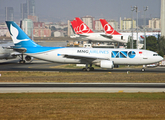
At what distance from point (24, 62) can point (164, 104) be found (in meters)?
47.0

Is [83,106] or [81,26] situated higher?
[81,26]

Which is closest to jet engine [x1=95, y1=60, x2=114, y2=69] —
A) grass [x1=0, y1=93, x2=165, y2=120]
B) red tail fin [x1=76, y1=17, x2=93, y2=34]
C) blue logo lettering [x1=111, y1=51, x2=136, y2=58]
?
blue logo lettering [x1=111, y1=51, x2=136, y2=58]

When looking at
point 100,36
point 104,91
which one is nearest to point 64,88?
point 104,91

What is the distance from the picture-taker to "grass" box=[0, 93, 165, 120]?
1662cm

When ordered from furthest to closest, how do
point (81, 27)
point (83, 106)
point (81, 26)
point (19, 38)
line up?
point (81, 27), point (81, 26), point (19, 38), point (83, 106)

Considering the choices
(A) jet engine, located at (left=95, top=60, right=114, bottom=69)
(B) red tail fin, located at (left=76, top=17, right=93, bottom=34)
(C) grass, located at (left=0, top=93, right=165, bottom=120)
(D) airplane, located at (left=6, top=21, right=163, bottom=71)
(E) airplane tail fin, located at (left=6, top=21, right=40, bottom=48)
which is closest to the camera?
(C) grass, located at (left=0, top=93, right=165, bottom=120)

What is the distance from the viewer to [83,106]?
19141 millimetres

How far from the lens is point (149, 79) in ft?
114

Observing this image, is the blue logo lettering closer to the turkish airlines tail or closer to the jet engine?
the jet engine

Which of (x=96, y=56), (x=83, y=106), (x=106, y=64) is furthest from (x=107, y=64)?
(x=83, y=106)

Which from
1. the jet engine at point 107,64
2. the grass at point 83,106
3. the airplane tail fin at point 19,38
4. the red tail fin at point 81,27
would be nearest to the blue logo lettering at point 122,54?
the jet engine at point 107,64

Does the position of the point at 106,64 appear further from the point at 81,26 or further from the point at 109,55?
the point at 81,26

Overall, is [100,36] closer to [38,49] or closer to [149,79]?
[38,49]

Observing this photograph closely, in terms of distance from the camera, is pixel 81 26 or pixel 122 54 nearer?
pixel 122 54
